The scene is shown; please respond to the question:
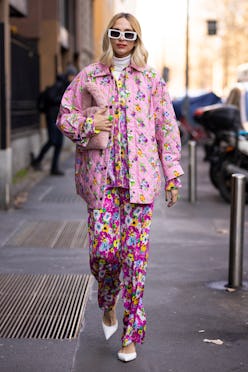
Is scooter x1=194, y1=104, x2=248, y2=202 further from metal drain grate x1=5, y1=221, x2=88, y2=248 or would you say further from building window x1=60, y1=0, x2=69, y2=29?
building window x1=60, y1=0, x2=69, y2=29

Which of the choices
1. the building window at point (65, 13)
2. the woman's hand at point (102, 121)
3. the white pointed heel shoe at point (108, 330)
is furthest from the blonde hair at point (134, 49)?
the building window at point (65, 13)

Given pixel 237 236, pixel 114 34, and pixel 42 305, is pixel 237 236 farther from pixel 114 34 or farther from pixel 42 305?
pixel 114 34

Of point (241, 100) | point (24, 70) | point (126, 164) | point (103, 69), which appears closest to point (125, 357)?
point (126, 164)

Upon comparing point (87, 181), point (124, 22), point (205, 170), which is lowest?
point (205, 170)

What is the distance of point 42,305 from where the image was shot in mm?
5492

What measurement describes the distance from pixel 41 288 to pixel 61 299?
39cm

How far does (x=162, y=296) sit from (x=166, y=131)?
1823 millimetres

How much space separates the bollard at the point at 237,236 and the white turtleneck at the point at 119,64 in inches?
79.6

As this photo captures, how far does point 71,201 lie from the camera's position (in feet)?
37.1

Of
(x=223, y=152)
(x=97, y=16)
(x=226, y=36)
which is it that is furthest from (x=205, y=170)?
(x=226, y=36)

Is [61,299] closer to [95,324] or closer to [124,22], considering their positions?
[95,324]

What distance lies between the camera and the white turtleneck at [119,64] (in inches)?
168

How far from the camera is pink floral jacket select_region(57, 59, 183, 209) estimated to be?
4184 millimetres

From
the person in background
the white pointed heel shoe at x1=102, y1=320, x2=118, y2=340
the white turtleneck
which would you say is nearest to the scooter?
the person in background
